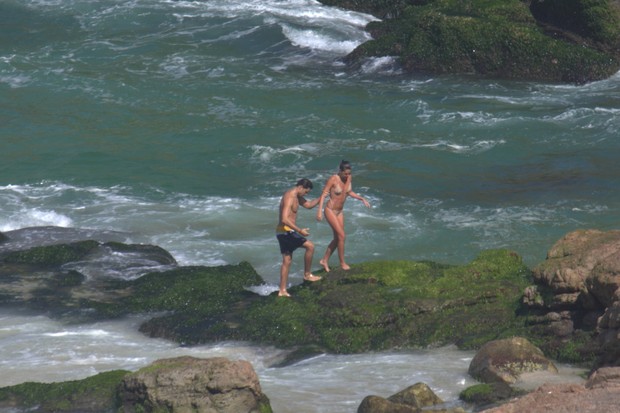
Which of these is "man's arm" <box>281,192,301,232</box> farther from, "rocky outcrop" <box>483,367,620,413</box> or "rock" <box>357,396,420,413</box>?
"rocky outcrop" <box>483,367,620,413</box>

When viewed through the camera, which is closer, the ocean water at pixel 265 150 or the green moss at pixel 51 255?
the green moss at pixel 51 255

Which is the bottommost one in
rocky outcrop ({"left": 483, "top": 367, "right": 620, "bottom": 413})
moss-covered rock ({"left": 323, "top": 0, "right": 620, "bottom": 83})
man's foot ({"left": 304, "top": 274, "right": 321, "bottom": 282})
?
man's foot ({"left": 304, "top": 274, "right": 321, "bottom": 282})

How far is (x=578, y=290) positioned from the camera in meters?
12.4

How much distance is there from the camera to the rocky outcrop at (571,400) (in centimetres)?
860

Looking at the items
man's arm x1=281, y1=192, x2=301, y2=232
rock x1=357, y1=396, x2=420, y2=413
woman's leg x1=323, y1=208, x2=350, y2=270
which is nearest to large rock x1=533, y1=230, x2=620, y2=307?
rock x1=357, y1=396, x2=420, y2=413

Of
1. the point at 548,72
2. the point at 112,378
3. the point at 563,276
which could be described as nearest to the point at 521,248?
the point at 563,276

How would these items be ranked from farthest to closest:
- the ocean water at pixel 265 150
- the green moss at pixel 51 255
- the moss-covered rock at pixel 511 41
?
the moss-covered rock at pixel 511 41 < the ocean water at pixel 265 150 < the green moss at pixel 51 255

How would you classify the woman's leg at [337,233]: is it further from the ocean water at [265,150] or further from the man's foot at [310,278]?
the ocean water at [265,150]

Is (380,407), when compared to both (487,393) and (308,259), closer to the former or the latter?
(487,393)

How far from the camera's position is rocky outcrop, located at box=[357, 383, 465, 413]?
Result: 10273 mm

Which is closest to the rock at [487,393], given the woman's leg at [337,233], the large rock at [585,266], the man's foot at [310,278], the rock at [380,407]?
the rock at [380,407]

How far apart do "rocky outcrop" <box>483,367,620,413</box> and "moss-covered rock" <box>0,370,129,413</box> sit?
411 centimetres

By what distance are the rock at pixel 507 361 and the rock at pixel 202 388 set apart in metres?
2.24

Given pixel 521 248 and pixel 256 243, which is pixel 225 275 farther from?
pixel 521 248
